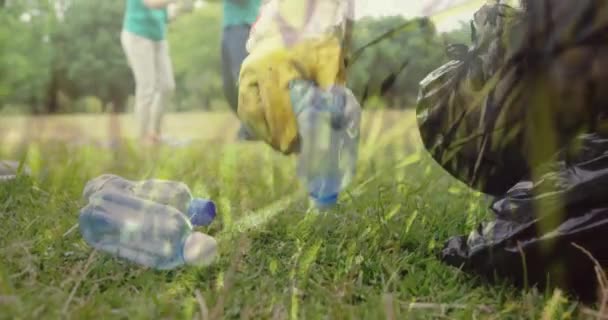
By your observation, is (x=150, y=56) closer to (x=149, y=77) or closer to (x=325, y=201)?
(x=149, y=77)

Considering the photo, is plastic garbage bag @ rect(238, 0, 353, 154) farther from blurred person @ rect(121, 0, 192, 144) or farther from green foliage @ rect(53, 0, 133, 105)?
green foliage @ rect(53, 0, 133, 105)

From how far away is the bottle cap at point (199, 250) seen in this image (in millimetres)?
1384

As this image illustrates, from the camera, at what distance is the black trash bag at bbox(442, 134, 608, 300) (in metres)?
1.24

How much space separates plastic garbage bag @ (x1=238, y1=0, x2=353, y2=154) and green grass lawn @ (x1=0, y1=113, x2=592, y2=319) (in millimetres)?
150

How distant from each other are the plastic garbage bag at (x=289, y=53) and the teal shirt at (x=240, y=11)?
127 millimetres

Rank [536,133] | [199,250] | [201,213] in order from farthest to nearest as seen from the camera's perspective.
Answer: [201,213] → [199,250] → [536,133]

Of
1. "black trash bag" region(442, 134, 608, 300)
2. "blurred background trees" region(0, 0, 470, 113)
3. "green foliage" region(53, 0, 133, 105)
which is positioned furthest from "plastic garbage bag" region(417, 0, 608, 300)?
"green foliage" region(53, 0, 133, 105)

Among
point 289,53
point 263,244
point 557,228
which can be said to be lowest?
point 263,244

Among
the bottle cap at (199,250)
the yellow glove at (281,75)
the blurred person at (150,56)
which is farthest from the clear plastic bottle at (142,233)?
the blurred person at (150,56)

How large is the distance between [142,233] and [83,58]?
3.02 ft

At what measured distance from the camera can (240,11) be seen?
1.76m

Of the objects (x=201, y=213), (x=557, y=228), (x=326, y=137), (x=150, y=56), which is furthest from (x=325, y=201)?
(x=150, y=56)

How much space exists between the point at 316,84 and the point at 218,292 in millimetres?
513

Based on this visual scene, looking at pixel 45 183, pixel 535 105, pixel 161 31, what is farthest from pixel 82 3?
pixel 535 105
